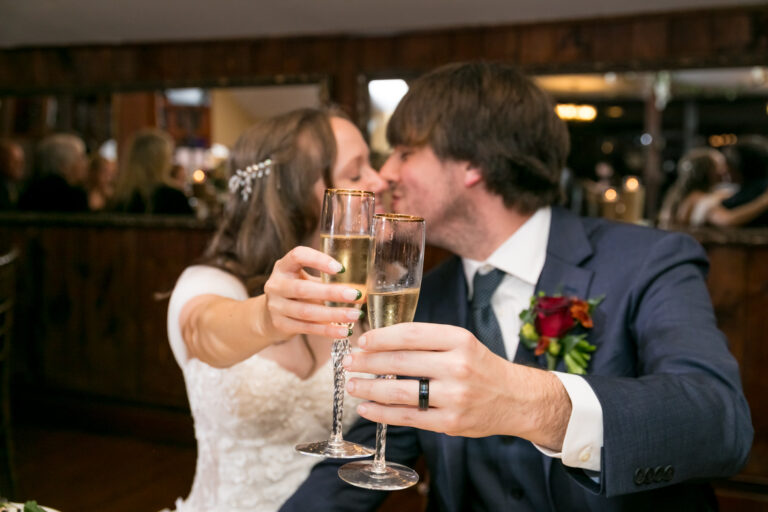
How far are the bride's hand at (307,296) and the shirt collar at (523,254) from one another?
0.74 metres

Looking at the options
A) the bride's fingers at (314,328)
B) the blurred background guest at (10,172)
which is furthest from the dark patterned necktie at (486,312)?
the blurred background guest at (10,172)

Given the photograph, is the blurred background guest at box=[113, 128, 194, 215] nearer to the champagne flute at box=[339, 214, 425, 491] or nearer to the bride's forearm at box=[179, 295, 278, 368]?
the bride's forearm at box=[179, 295, 278, 368]

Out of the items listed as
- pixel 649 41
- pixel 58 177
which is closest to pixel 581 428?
pixel 649 41

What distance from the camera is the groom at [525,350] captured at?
87cm

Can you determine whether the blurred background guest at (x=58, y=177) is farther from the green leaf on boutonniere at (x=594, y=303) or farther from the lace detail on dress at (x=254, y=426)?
the green leaf on boutonniere at (x=594, y=303)

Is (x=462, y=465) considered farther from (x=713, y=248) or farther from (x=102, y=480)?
(x=713, y=248)

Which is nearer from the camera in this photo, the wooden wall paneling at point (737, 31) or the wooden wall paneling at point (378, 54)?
the wooden wall paneling at point (737, 31)

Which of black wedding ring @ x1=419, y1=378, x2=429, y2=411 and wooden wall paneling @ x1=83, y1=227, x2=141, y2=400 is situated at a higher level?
black wedding ring @ x1=419, y1=378, x2=429, y2=411

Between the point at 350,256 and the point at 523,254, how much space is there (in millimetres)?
874

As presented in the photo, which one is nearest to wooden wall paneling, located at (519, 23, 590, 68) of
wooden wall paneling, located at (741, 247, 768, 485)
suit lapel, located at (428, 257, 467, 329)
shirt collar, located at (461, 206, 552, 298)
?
wooden wall paneling, located at (741, 247, 768, 485)

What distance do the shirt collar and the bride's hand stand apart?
74 cm

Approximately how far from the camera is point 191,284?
1492 millimetres

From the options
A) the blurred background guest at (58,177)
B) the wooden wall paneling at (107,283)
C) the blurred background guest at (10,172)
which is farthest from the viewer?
the blurred background guest at (10,172)

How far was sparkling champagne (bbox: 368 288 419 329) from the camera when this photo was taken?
0.84 metres
